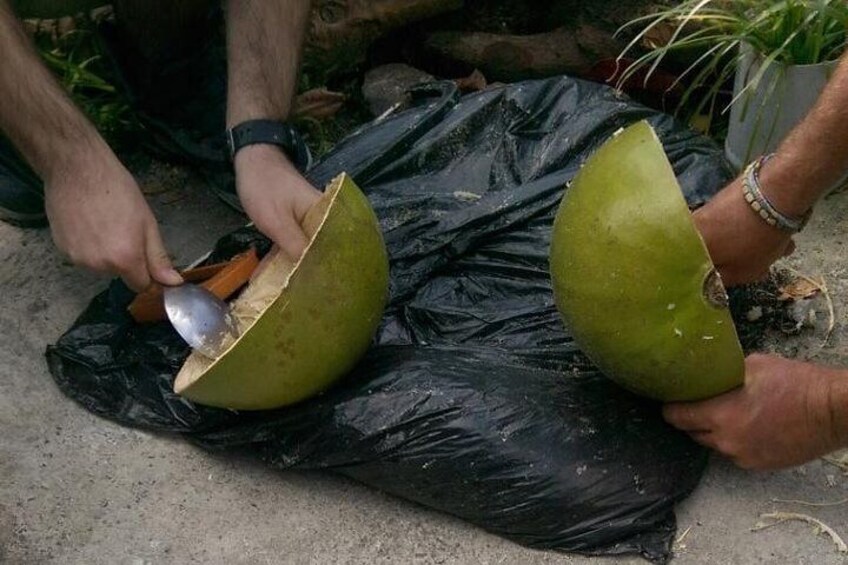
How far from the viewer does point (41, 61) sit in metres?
2.12

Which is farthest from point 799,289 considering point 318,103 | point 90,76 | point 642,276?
point 90,76

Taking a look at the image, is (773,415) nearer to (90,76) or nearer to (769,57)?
(769,57)

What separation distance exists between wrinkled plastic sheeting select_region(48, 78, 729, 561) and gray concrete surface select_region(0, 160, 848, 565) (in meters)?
0.04

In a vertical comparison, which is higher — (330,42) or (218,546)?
(330,42)

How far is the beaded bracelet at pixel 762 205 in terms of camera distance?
5.92ft

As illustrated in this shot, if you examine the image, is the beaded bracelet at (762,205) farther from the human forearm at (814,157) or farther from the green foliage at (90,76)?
the green foliage at (90,76)

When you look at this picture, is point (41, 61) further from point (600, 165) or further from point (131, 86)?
point (600, 165)

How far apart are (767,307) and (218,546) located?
1168 mm

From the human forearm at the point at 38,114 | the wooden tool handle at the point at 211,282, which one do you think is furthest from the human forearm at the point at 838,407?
the human forearm at the point at 38,114

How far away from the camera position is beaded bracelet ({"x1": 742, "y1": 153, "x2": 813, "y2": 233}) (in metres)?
1.80

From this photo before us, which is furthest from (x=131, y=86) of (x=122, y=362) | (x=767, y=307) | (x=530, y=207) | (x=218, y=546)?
(x=767, y=307)

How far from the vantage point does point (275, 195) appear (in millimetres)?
2033

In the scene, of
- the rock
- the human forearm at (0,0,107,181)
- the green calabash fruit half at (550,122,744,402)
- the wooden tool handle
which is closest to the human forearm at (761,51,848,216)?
the green calabash fruit half at (550,122,744,402)

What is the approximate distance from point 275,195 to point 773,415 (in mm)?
954
